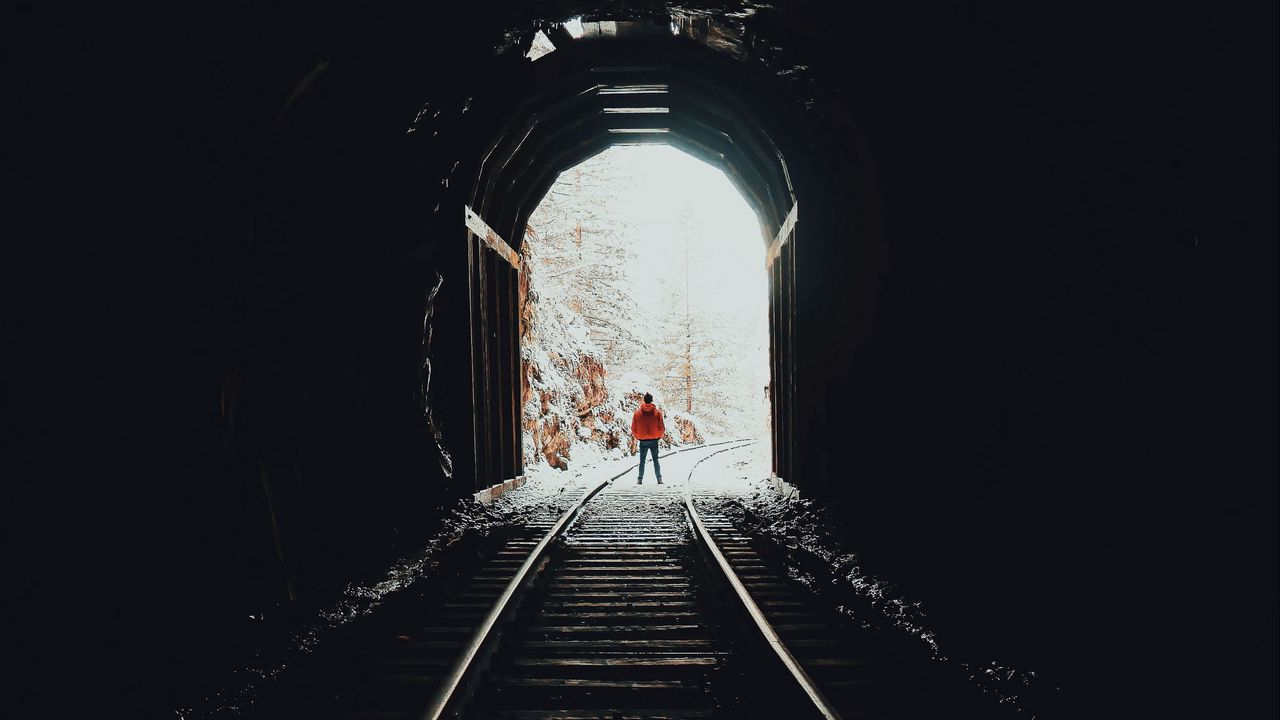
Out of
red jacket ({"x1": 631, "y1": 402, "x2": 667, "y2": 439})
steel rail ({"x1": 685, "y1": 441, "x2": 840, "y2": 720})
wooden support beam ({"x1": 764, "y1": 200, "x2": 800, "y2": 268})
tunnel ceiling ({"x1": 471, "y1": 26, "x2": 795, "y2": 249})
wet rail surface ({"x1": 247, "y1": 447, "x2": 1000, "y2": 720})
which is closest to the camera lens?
steel rail ({"x1": 685, "y1": 441, "x2": 840, "y2": 720})

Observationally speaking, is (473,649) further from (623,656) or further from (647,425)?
(647,425)

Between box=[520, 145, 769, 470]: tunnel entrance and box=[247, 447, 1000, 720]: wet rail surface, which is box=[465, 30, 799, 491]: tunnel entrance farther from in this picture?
box=[247, 447, 1000, 720]: wet rail surface

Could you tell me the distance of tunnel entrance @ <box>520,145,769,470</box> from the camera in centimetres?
1814

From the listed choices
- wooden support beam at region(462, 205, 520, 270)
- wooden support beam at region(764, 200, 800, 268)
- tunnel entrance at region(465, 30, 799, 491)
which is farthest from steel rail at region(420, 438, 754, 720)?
wooden support beam at region(764, 200, 800, 268)

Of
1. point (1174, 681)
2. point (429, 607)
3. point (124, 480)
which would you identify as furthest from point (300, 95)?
point (1174, 681)

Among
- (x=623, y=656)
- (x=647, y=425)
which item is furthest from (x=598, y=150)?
(x=623, y=656)

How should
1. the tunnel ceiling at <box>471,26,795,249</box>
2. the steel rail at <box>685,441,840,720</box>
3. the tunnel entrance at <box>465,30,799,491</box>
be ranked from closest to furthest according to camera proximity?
the steel rail at <box>685,441,840,720</box>
the tunnel ceiling at <box>471,26,795,249</box>
the tunnel entrance at <box>465,30,799,491</box>

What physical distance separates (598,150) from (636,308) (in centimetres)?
1631

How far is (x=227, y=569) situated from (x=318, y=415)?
162 cm

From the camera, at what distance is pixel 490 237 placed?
10.4 meters

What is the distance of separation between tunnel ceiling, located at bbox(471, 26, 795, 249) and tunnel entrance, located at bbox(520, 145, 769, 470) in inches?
45.7

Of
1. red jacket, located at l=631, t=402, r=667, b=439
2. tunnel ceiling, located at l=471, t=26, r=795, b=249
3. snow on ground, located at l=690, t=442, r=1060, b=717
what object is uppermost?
tunnel ceiling, located at l=471, t=26, r=795, b=249

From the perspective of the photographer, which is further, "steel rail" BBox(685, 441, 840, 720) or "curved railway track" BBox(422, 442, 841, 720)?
"curved railway track" BBox(422, 442, 841, 720)

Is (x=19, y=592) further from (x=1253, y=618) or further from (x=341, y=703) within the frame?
(x=1253, y=618)
